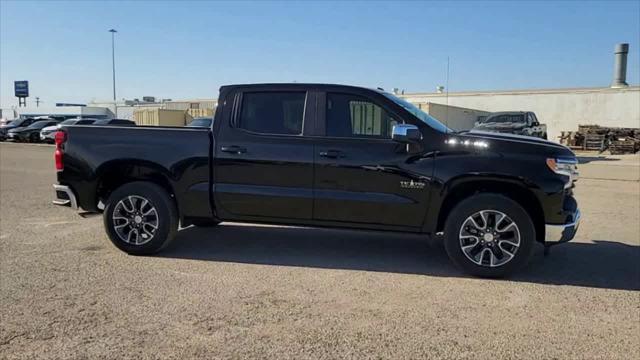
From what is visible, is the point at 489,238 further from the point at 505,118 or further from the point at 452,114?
the point at 452,114

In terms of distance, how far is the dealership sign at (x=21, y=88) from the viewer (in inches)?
3755

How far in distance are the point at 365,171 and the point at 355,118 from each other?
2.02 feet

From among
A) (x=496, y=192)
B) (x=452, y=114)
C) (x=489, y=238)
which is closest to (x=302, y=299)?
(x=489, y=238)

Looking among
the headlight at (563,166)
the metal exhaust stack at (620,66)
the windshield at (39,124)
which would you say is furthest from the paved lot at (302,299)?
the metal exhaust stack at (620,66)

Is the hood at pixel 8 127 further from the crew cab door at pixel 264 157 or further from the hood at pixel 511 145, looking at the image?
the hood at pixel 511 145

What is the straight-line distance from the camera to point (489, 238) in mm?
5250

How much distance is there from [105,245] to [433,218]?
3955mm

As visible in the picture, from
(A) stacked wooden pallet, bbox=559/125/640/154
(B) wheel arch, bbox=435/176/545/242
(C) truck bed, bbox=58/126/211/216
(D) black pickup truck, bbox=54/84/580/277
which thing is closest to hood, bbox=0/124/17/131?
(C) truck bed, bbox=58/126/211/216

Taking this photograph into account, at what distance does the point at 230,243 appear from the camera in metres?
6.57

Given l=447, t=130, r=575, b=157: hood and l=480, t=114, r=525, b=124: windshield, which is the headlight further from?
l=480, t=114, r=525, b=124: windshield

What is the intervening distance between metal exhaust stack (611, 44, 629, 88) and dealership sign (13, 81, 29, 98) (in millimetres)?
95503

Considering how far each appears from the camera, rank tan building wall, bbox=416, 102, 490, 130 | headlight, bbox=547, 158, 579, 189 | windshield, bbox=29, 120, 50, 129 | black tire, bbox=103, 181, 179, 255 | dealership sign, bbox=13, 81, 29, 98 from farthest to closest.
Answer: dealership sign, bbox=13, 81, 29, 98 → windshield, bbox=29, 120, 50, 129 → tan building wall, bbox=416, 102, 490, 130 → black tire, bbox=103, 181, 179, 255 → headlight, bbox=547, 158, 579, 189

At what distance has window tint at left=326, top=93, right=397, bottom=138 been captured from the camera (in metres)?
5.50

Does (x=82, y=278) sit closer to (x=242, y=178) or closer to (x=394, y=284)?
(x=242, y=178)
